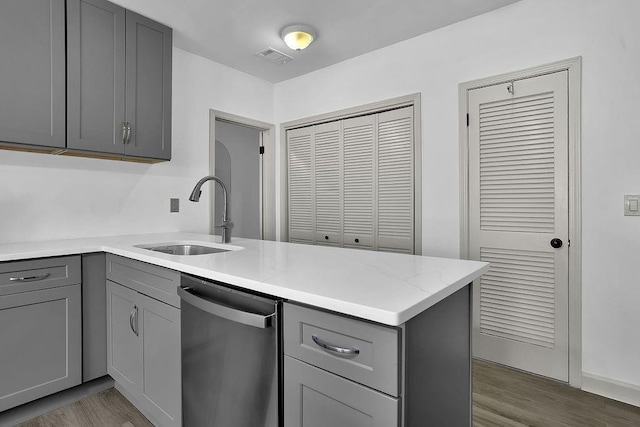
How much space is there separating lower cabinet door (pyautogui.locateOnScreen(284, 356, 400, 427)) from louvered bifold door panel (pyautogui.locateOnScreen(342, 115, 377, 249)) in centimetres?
226

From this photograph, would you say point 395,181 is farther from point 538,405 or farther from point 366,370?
point 366,370

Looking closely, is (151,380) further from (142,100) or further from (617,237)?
(617,237)

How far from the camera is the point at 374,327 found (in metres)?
0.86

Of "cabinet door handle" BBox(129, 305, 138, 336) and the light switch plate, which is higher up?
the light switch plate

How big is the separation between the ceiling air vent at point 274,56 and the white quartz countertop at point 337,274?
2.03m

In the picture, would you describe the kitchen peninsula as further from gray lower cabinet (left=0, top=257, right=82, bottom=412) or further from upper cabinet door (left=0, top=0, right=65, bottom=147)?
upper cabinet door (left=0, top=0, right=65, bottom=147)

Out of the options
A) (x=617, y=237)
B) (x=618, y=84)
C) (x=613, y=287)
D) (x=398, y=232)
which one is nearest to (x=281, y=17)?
(x=398, y=232)

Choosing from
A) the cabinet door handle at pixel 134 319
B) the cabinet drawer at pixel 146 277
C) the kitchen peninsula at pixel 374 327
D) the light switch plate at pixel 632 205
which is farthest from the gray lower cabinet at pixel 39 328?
the light switch plate at pixel 632 205

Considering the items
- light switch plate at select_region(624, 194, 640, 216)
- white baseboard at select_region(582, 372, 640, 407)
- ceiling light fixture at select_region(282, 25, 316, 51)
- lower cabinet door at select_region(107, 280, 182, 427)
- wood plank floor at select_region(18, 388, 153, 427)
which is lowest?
wood plank floor at select_region(18, 388, 153, 427)

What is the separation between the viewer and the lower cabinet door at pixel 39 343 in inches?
69.3

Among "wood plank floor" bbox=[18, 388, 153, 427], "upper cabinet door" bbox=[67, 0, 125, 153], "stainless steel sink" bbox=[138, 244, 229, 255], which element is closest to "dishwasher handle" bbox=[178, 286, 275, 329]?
"stainless steel sink" bbox=[138, 244, 229, 255]

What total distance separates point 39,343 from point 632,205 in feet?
11.1

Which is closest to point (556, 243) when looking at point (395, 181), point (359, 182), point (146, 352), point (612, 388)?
point (612, 388)

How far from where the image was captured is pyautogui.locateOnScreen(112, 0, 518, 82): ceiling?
239 cm
